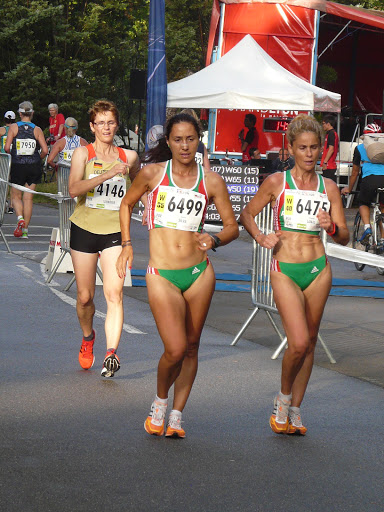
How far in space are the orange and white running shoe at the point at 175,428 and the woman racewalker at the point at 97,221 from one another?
1772mm

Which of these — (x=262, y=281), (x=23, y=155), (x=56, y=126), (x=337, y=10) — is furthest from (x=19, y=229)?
(x=337, y=10)

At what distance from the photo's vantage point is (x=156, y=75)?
1984 cm

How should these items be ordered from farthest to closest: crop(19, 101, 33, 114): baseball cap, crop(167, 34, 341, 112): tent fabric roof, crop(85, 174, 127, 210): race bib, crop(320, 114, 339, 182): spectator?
crop(320, 114, 339, 182): spectator
crop(167, 34, 341, 112): tent fabric roof
crop(19, 101, 33, 114): baseball cap
crop(85, 174, 127, 210): race bib

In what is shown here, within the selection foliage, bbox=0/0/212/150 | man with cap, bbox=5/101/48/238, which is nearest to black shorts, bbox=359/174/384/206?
man with cap, bbox=5/101/48/238

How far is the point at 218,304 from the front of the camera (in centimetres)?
1209

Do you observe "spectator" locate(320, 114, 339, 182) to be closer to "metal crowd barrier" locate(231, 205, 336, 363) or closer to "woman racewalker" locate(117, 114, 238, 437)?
"metal crowd barrier" locate(231, 205, 336, 363)

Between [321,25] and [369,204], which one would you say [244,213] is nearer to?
[369,204]

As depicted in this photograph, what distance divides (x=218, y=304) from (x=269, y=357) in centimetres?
295

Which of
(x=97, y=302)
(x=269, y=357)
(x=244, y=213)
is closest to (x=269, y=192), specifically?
(x=244, y=213)

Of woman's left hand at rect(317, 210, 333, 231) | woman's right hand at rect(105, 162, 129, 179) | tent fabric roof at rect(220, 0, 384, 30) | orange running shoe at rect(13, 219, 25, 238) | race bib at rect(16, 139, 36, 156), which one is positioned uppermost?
tent fabric roof at rect(220, 0, 384, 30)

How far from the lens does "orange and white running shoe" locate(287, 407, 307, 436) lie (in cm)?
651

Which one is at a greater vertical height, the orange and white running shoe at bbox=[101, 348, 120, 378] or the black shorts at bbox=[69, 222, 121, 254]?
the black shorts at bbox=[69, 222, 121, 254]

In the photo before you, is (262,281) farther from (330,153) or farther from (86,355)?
(330,153)

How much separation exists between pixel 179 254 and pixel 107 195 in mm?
2116
